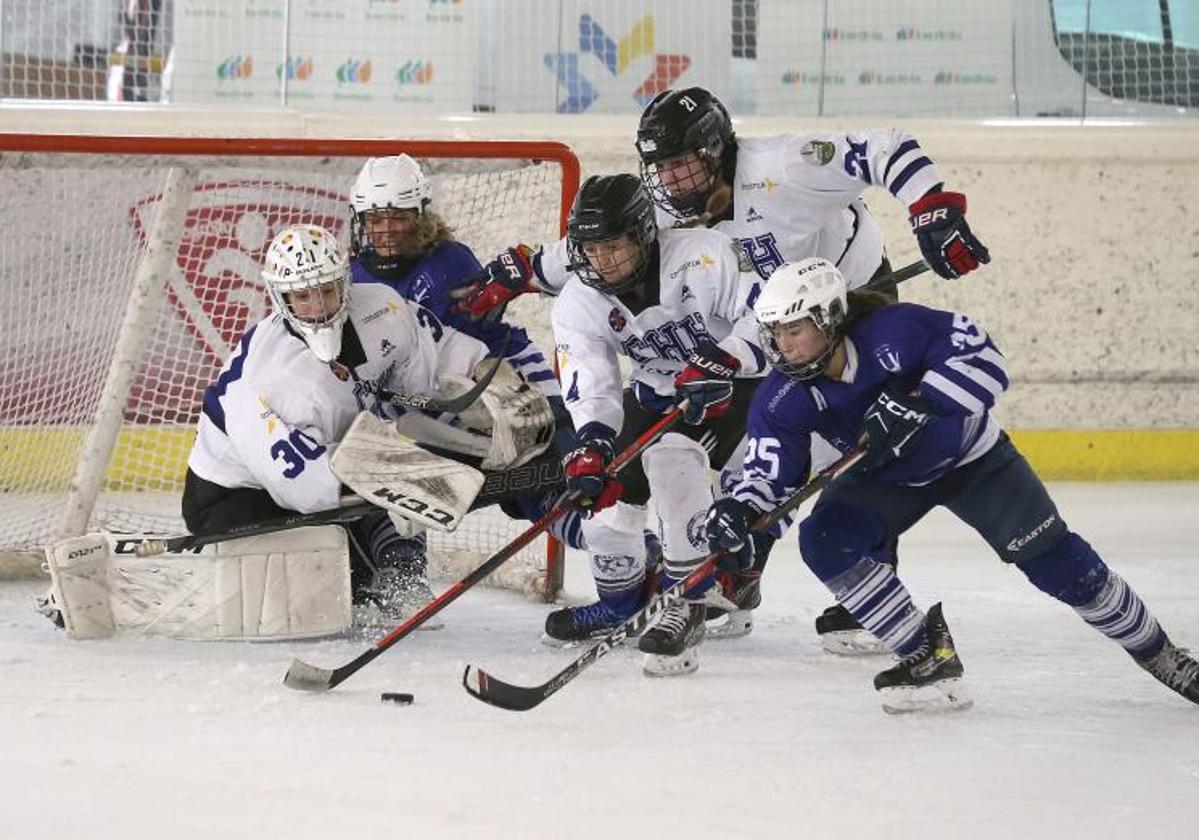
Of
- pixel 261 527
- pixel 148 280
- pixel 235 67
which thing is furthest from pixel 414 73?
pixel 261 527

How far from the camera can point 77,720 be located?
9.14 ft

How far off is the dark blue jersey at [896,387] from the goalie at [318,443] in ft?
2.10

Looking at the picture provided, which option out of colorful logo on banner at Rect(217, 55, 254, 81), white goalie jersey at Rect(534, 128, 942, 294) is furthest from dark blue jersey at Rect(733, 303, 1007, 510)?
colorful logo on banner at Rect(217, 55, 254, 81)

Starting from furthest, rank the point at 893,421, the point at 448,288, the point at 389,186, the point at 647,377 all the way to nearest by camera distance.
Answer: the point at 448,288
the point at 389,186
the point at 647,377
the point at 893,421

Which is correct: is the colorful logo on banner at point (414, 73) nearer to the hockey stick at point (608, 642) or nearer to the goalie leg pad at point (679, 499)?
the goalie leg pad at point (679, 499)

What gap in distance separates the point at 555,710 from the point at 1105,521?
2.72 m

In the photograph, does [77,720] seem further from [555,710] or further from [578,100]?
Answer: [578,100]

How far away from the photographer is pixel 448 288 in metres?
3.79

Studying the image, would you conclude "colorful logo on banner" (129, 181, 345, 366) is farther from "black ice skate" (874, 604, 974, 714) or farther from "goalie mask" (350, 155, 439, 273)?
"black ice skate" (874, 604, 974, 714)

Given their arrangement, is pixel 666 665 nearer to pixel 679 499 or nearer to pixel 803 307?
pixel 679 499

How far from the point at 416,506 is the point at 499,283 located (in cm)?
60

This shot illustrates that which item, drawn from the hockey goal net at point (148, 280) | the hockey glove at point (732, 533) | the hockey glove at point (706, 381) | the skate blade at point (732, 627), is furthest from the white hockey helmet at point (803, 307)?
the hockey goal net at point (148, 280)

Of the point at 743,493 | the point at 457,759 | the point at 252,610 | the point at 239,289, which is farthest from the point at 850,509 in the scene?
the point at 239,289

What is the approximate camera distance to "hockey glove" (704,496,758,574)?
9.43ft
